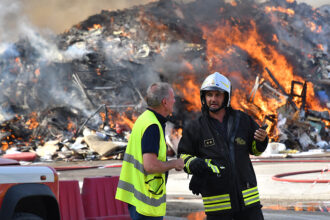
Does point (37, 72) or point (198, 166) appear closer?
point (198, 166)

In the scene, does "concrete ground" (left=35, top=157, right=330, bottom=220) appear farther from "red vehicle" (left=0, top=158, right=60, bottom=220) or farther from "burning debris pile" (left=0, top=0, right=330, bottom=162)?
"burning debris pile" (left=0, top=0, right=330, bottom=162)

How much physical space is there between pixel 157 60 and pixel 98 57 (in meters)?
4.60

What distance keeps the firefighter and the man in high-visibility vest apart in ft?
0.68

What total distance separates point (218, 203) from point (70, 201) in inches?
126

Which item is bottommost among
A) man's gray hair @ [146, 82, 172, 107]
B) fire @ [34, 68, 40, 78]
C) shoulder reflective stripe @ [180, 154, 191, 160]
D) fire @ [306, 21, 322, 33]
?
shoulder reflective stripe @ [180, 154, 191, 160]

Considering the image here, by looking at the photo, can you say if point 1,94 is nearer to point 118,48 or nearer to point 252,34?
point 118,48

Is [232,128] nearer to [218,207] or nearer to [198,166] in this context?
[198,166]

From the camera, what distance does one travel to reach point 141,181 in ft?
12.5

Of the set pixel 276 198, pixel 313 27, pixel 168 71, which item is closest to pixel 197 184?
pixel 276 198

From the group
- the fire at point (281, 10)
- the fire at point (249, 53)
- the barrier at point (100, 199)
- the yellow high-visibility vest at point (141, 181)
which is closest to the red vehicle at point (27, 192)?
the yellow high-visibility vest at point (141, 181)

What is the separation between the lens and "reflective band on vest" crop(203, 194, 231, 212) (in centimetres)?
379

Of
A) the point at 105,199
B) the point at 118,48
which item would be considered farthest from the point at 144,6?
the point at 105,199

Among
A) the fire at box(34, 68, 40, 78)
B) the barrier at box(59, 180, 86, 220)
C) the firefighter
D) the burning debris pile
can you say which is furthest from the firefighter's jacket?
the fire at box(34, 68, 40, 78)

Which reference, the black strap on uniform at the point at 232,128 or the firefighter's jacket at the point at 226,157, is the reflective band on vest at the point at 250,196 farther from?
the black strap on uniform at the point at 232,128
